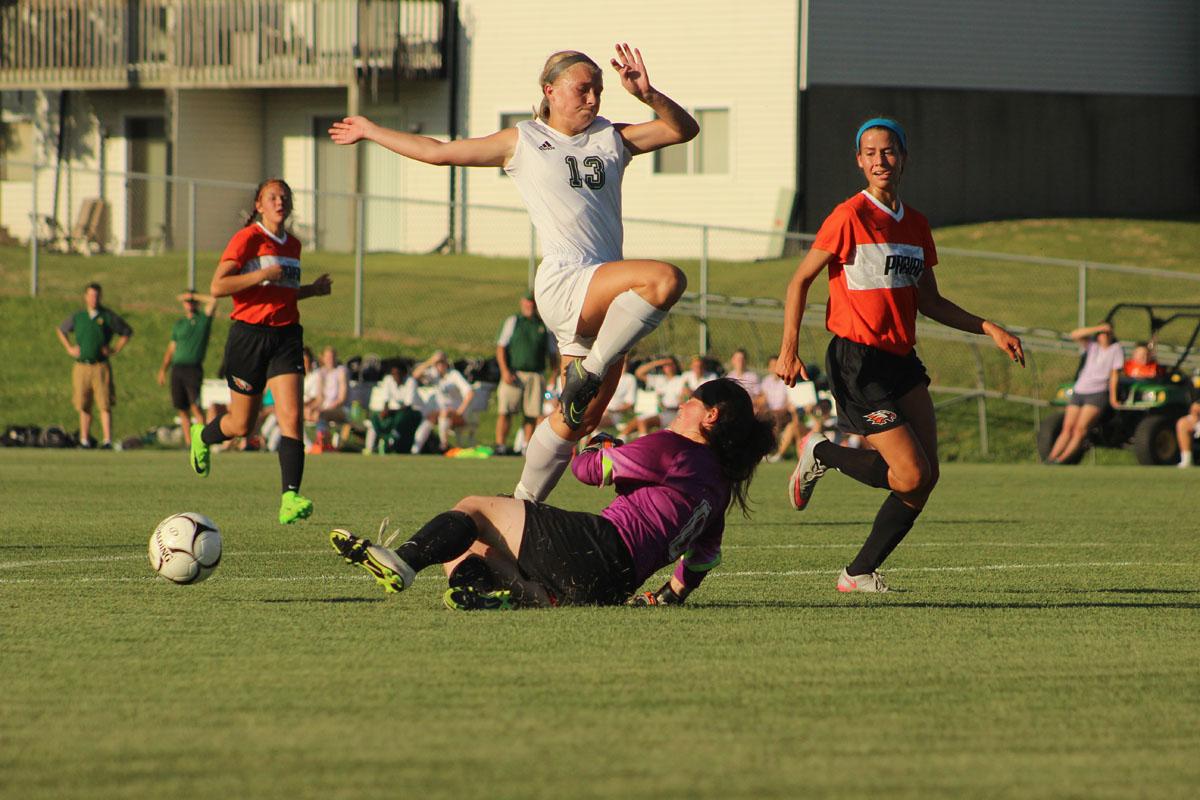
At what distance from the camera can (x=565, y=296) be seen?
323 inches

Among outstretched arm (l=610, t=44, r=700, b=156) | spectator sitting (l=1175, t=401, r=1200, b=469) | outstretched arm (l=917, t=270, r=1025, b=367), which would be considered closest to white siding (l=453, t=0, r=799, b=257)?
spectator sitting (l=1175, t=401, r=1200, b=469)

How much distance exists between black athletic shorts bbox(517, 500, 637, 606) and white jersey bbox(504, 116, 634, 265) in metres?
1.75

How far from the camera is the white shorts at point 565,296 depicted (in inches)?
322

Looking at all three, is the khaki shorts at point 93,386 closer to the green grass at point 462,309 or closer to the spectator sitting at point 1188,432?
the green grass at point 462,309

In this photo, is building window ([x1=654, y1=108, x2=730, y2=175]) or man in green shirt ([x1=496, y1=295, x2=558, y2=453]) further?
building window ([x1=654, y1=108, x2=730, y2=175])

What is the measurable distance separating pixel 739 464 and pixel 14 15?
126 feet

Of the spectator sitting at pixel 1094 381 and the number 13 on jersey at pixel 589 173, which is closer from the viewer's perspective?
the number 13 on jersey at pixel 589 173

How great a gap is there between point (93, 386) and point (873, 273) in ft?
58.2

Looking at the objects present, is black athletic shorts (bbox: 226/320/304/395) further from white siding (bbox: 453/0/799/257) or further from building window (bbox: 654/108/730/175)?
building window (bbox: 654/108/730/175)

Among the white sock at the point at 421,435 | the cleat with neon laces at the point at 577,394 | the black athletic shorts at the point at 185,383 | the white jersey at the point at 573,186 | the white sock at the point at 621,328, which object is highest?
the white jersey at the point at 573,186

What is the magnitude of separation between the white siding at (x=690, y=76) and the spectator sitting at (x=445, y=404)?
35.8 ft

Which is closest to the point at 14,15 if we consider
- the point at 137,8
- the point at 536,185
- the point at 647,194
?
the point at 137,8

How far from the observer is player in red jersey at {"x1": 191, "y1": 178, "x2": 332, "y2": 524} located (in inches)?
442

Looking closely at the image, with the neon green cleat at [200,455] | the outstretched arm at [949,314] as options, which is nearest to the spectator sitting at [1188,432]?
the neon green cleat at [200,455]
